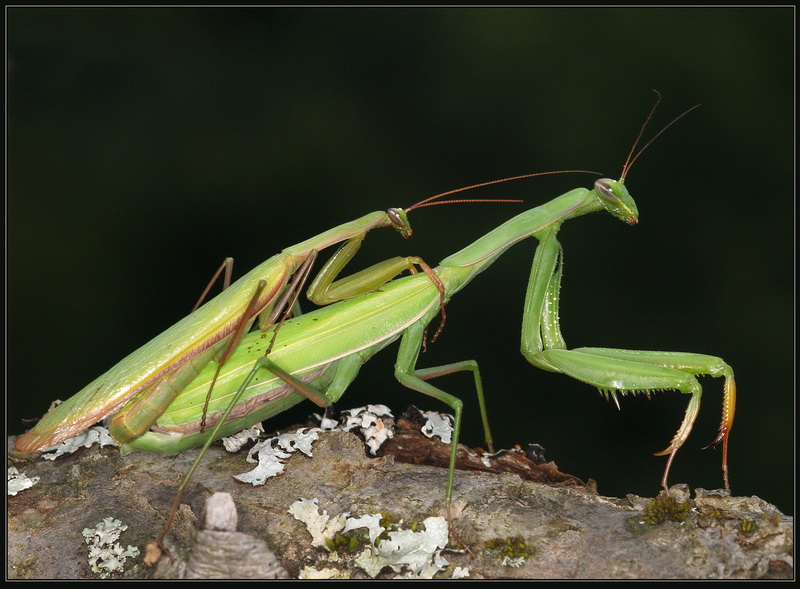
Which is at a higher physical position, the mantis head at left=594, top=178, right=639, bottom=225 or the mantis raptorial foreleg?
the mantis head at left=594, top=178, right=639, bottom=225

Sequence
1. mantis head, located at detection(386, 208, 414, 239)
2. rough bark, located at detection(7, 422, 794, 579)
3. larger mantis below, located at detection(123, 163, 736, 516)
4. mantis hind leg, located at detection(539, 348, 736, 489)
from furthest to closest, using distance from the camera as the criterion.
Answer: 1. mantis head, located at detection(386, 208, 414, 239)
2. larger mantis below, located at detection(123, 163, 736, 516)
3. mantis hind leg, located at detection(539, 348, 736, 489)
4. rough bark, located at detection(7, 422, 794, 579)

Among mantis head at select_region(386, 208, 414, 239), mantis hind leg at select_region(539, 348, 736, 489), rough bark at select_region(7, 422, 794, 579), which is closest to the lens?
rough bark at select_region(7, 422, 794, 579)

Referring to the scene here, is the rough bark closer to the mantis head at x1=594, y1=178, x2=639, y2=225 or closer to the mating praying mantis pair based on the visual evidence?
the mating praying mantis pair

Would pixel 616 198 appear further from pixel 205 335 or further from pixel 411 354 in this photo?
pixel 205 335

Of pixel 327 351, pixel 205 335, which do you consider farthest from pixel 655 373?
pixel 205 335

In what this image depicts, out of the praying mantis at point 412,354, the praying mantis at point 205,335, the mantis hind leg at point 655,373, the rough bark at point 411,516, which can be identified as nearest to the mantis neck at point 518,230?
the praying mantis at point 412,354

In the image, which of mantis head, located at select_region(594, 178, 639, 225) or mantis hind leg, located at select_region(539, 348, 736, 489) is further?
mantis head, located at select_region(594, 178, 639, 225)

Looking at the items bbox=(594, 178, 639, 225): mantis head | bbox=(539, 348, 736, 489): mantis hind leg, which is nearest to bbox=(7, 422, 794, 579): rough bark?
bbox=(539, 348, 736, 489): mantis hind leg

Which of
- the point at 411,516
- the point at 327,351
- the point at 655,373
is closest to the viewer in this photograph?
the point at 411,516

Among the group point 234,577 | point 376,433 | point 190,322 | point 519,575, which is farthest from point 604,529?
point 190,322
